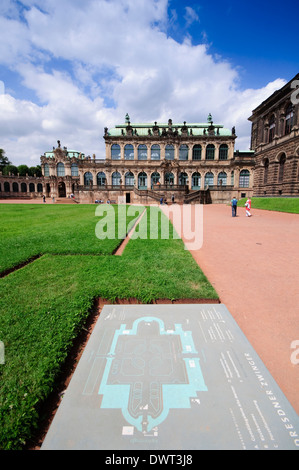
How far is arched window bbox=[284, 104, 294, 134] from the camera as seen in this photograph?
28.4 m

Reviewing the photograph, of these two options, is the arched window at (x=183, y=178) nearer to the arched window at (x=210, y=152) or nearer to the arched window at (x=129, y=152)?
the arched window at (x=210, y=152)

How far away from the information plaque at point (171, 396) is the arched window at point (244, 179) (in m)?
47.7

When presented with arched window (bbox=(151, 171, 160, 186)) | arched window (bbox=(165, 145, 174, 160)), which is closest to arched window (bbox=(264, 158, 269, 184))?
arched window (bbox=(165, 145, 174, 160))

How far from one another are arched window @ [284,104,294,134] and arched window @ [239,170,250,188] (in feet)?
50.2

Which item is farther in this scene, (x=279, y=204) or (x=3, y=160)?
(x=3, y=160)

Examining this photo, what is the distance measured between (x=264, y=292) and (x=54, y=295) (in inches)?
177

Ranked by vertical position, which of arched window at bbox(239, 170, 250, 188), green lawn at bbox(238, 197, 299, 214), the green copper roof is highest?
the green copper roof

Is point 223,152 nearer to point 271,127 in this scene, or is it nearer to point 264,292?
point 271,127

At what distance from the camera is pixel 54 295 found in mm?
4266

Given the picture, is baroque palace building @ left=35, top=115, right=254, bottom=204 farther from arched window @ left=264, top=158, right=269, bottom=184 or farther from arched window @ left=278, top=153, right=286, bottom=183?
arched window @ left=278, top=153, right=286, bottom=183

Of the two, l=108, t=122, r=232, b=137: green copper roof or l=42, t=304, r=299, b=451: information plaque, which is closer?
l=42, t=304, r=299, b=451: information plaque

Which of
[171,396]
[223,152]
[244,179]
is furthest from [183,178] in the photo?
[171,396]

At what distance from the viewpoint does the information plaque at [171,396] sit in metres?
1.82

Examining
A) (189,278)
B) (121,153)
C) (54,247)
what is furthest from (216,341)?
(121,153)
